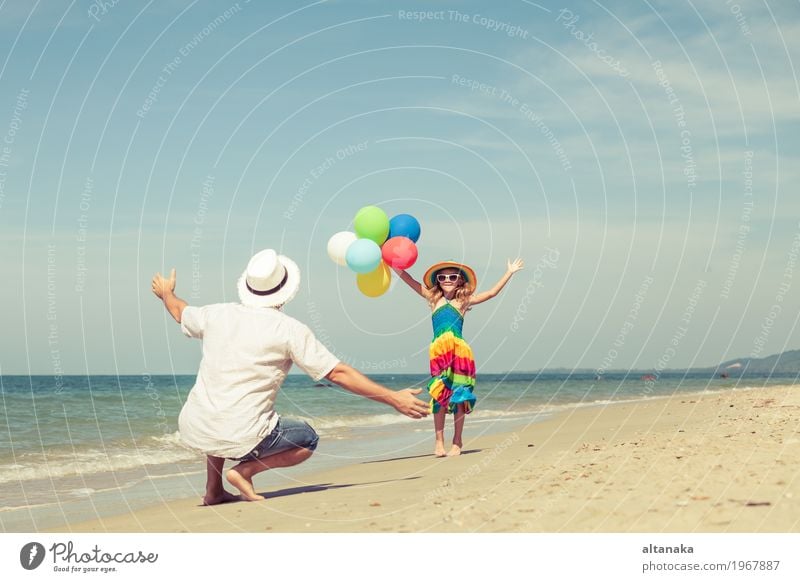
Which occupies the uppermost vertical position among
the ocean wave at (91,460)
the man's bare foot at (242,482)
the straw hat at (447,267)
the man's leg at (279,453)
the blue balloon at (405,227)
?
the blue balloon at (405,227)

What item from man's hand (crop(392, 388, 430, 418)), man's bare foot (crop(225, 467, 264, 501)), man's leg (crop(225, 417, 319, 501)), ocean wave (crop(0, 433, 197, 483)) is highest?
man's hand (crop(392, 388, 430, 418))

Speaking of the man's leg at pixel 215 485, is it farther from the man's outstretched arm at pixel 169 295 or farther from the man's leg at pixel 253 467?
the man's outstretched arm at pixel 169 295

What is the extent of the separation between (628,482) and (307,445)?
106 inches

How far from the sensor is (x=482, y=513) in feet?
20.0

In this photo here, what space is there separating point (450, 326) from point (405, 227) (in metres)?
1.36

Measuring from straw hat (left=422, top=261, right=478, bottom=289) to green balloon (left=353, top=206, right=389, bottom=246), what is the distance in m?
0.81

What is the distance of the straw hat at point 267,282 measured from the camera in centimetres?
673

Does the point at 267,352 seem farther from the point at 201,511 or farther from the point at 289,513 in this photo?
the point at 201,511

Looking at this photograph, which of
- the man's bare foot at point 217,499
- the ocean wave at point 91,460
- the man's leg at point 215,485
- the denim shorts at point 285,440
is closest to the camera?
the denim shorts at point 285,440

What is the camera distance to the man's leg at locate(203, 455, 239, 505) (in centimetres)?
712

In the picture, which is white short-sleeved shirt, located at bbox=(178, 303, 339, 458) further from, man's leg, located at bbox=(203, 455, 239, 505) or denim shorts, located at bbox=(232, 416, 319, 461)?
man's leg, located at bbox=(203, 455, 239, 505)

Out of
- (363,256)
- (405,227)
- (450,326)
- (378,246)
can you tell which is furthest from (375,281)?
(450,326)

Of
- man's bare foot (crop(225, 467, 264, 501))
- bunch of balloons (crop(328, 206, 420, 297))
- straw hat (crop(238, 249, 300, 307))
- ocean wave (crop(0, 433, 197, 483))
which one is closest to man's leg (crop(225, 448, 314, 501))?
man's bare foot (crop(225, 467, 264, 501))

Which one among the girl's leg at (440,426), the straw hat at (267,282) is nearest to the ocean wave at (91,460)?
the girl's leg at (440,426)
